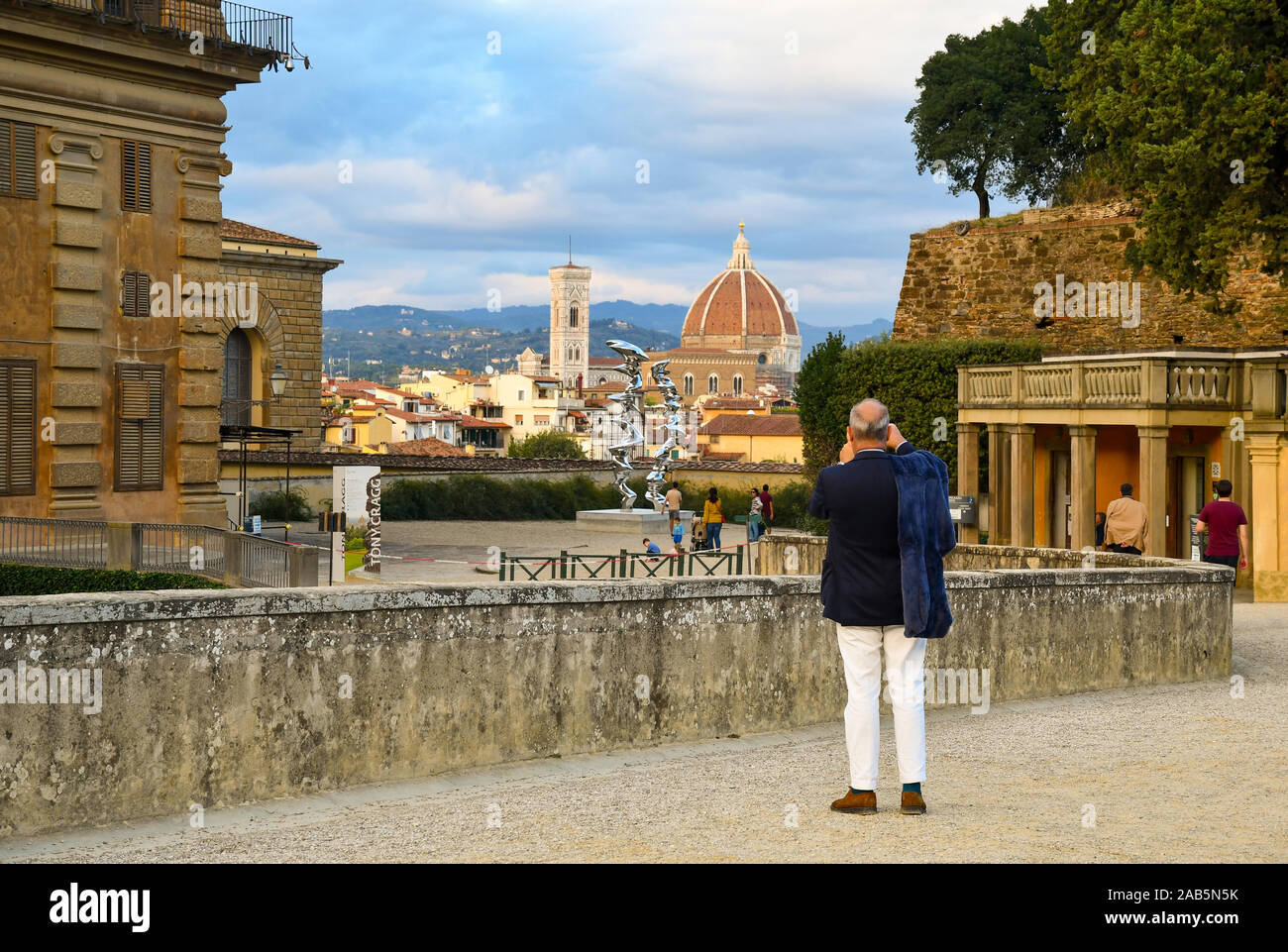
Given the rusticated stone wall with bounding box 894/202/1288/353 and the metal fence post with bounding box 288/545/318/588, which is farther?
the rusticated stone wall with bounding box 894/202/1288/353

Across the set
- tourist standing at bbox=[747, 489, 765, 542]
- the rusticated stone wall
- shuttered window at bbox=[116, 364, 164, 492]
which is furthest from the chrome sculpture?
shuttered window at bbox=[116, 364, 164, 492]

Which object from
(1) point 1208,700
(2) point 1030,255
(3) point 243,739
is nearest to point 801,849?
(3) point 243,739

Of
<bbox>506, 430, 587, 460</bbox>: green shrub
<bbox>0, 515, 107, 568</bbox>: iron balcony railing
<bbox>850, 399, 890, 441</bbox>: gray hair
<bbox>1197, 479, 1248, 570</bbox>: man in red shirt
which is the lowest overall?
<bbox>0, 515, 107, 568</bbox>: iron balcony railing

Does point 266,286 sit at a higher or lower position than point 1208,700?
higher

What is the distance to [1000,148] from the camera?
5456 centimetres

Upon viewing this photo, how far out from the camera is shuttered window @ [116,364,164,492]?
27562 millimetres

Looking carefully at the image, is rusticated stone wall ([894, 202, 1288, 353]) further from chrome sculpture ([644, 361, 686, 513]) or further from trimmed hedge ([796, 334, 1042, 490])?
chrome sculpture ([644, 361, 686, 513])

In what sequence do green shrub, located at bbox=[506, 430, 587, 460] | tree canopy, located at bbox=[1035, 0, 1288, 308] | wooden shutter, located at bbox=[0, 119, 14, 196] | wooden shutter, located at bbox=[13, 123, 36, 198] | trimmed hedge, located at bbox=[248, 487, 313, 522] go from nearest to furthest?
wooden shutter, located at bbox=[0, 119, 14, 196] < wooden shutter, located at bbox=[13, 123, 36, 198] < tree canopy, located at bbox=[1035, 0, 1288, 308] < trimmed hedge, located at bbox=[248, 487, 313, 522] < green shrub, located at bbox=[506, 430, 587, 460]

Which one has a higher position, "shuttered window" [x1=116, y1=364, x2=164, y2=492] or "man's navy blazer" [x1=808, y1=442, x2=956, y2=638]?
"shuttered window" [x1=116, y1=364, x2=164, y2=492]

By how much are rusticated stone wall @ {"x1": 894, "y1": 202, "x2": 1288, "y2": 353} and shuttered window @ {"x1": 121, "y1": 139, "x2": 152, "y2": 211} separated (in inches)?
1002

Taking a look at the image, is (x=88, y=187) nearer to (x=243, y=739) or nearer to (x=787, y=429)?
(x=243, y=739)

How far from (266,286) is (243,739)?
46269 millimetres

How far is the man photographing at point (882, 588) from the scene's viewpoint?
746 cm

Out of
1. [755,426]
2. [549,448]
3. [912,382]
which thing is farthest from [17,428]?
[755,426]
